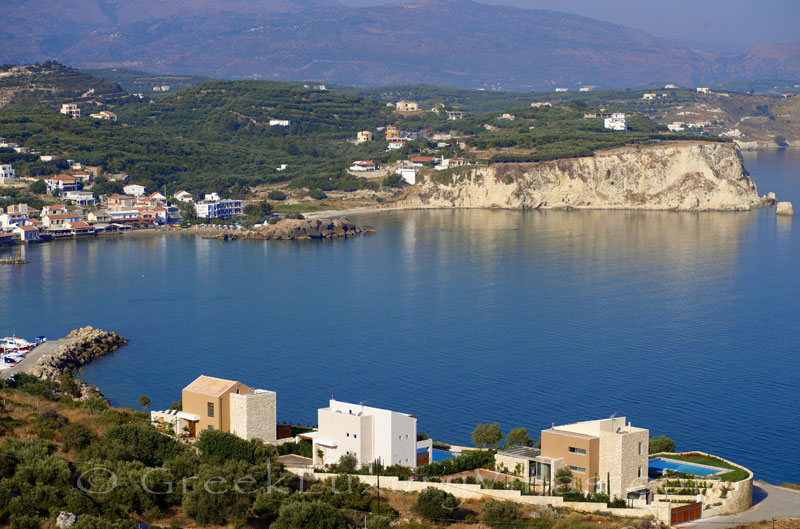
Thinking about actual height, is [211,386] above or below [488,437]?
above

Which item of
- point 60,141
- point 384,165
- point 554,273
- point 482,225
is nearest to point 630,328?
point 554,273

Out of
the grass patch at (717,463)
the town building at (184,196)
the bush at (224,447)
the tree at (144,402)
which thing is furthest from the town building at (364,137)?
the bush at (224,447)

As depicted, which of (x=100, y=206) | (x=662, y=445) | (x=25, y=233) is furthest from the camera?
(x=100, y=206)

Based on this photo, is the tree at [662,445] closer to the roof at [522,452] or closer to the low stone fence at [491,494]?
the roof at [522,452]

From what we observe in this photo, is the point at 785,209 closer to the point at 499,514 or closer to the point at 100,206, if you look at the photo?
the point at 100,206

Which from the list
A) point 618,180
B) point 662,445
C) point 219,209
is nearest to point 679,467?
point 662,445

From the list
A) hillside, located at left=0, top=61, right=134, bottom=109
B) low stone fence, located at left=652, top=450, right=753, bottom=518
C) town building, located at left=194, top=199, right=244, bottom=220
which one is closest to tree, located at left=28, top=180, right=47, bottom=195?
town building, located at left=194, top=199, right=244, bottom=220
